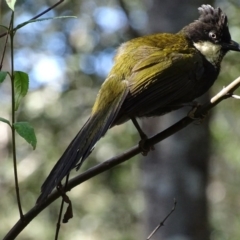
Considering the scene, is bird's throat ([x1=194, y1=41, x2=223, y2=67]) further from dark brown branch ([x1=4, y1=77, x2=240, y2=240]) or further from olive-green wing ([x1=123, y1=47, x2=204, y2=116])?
dark brown branch ([x1=4, y1=77, x2=240, y2=240])

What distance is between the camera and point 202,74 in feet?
11.8

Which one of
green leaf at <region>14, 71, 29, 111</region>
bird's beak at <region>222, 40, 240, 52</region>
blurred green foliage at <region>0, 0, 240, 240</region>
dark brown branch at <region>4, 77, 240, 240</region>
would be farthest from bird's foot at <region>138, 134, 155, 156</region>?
blurred green foliage at <region>0, 0, 240, 240</region>

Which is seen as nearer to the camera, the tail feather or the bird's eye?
the tail feather

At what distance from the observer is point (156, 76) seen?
3297 mm

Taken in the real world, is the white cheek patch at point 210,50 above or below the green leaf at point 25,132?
below

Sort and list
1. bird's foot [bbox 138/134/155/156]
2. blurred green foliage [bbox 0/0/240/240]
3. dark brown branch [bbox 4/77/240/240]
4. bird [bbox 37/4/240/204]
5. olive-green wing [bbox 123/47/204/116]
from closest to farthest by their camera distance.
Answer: dark brown branch [bbox 4/77/240/240] < bird's foot [bbox 138/134/155/156] < bird [bbox 37/4/240/204] < olive-green wing [bbox 123/47/204/116] < blurred green foliage [bbox 0/0/240/240]

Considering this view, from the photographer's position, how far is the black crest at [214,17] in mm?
3857

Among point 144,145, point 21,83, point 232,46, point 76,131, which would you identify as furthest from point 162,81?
point 76,131

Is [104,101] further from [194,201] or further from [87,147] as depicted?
[194,201]

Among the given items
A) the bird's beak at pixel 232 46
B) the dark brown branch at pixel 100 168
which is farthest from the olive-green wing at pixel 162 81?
the dark brown branch at pixel 100 168

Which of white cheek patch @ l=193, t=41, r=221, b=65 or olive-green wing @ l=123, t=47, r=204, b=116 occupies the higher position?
olive-green wing @ l=123, t=47, r=204, b=116

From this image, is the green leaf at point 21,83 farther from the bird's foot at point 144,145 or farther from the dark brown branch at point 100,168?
the bird's foot at point 144,145

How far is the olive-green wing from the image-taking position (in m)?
3.14

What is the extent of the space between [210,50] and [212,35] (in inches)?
5.0
